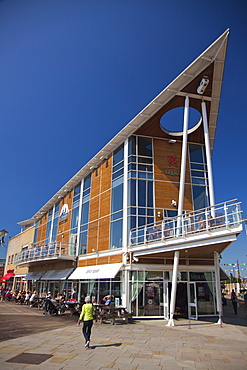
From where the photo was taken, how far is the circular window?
1897 centimetres

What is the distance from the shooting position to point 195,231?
42.4 feet

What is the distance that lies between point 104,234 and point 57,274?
802 centimetres

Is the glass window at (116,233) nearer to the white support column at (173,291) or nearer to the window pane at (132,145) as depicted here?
the white support column at (173,291)

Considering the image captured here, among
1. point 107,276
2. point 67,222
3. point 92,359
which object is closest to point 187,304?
point 107,276

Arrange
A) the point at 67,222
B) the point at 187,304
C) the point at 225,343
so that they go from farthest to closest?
the point at 67,222
the point at 187,304
the point at 225,343

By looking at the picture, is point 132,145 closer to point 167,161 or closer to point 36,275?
point 167,161

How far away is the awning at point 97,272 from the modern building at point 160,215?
87 millimetres

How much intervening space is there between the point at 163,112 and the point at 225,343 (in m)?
13.5

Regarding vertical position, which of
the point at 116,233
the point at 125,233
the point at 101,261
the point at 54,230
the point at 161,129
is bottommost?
the point at 101,261

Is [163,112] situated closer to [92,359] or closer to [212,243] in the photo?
[212,243]

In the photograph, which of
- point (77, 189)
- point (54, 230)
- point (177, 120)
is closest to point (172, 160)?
point (177, 120)

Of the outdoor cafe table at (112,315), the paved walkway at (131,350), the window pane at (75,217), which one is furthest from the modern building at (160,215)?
the paved walkway at (131,350)

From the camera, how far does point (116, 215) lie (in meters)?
19.1

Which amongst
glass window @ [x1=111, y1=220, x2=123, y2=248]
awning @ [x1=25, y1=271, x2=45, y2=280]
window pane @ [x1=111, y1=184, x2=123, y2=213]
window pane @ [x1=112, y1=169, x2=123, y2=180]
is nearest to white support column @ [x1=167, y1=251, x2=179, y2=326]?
glass window @ [x1=111, y1=220, x2=123, y2=248]
